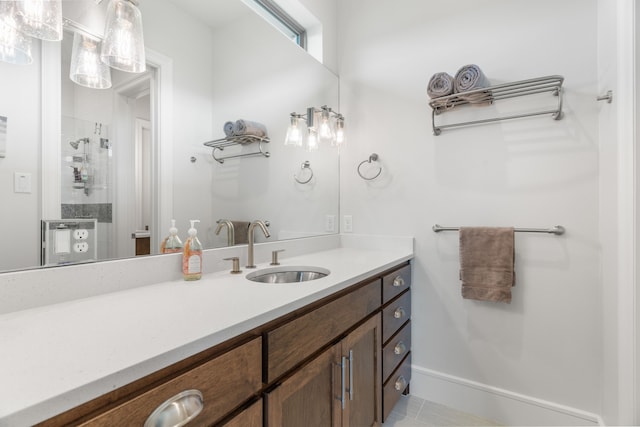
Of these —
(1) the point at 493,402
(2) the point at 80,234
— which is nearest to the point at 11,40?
(2) the point at 80,234

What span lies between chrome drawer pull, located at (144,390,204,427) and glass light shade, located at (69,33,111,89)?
0.98 m

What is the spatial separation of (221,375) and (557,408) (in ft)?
5.75

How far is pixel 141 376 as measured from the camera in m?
0.54

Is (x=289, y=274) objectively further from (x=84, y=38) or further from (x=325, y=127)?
(x=84, y=38)

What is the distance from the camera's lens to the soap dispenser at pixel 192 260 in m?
1.15

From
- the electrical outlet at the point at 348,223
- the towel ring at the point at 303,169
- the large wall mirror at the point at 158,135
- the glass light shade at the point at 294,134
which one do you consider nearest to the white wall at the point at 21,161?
the large wall mirror at the point at 158,135

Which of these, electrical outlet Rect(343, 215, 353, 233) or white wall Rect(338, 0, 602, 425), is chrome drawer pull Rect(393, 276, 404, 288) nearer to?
white wall Rect(338, 0, 602, 425)

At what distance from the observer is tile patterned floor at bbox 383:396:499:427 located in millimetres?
1624

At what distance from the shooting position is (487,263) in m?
1.62

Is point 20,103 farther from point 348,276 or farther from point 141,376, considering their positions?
point 348,276

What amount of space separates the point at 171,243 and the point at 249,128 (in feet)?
2.31

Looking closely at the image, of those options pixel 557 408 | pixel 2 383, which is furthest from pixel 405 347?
pixel 2 383

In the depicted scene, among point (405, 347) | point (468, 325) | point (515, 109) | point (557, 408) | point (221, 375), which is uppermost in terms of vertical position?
point (515, 109)

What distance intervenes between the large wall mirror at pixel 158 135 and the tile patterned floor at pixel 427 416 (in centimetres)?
116
